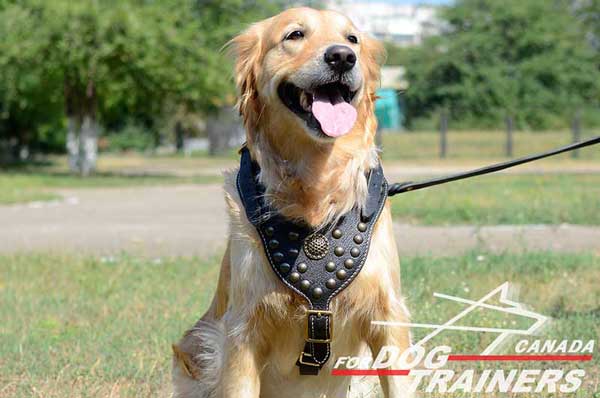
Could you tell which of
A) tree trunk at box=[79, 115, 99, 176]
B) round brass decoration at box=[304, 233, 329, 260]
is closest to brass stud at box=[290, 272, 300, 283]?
round brass decoration at box=[304, 233, 329, 260]

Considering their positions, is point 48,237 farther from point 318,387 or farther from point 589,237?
point 318,387

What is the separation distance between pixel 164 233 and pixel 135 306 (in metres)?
4.98

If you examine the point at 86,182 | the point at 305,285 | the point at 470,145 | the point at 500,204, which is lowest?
the point at 470,145

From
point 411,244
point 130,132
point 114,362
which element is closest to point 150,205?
point 411,244

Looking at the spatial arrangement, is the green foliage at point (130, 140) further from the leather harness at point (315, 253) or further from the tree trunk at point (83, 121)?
the leather harness at point (315, 253)

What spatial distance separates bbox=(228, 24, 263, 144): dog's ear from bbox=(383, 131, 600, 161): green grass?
3192cm

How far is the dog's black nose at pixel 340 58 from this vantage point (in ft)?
11.7

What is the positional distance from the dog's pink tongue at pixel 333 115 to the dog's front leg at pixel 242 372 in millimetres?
926

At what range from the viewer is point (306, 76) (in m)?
3.63

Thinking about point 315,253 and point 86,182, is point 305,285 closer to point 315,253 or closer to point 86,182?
point 315,253

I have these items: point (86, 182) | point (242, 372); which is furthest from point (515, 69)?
point (242, 372)

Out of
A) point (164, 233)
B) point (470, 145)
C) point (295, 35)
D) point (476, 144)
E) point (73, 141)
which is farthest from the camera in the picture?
point (470, 145)

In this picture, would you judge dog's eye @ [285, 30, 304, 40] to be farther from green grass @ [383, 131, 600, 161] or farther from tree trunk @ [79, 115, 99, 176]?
green grass @ [383, 131, 600, 161]

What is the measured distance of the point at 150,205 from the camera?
1617cm
